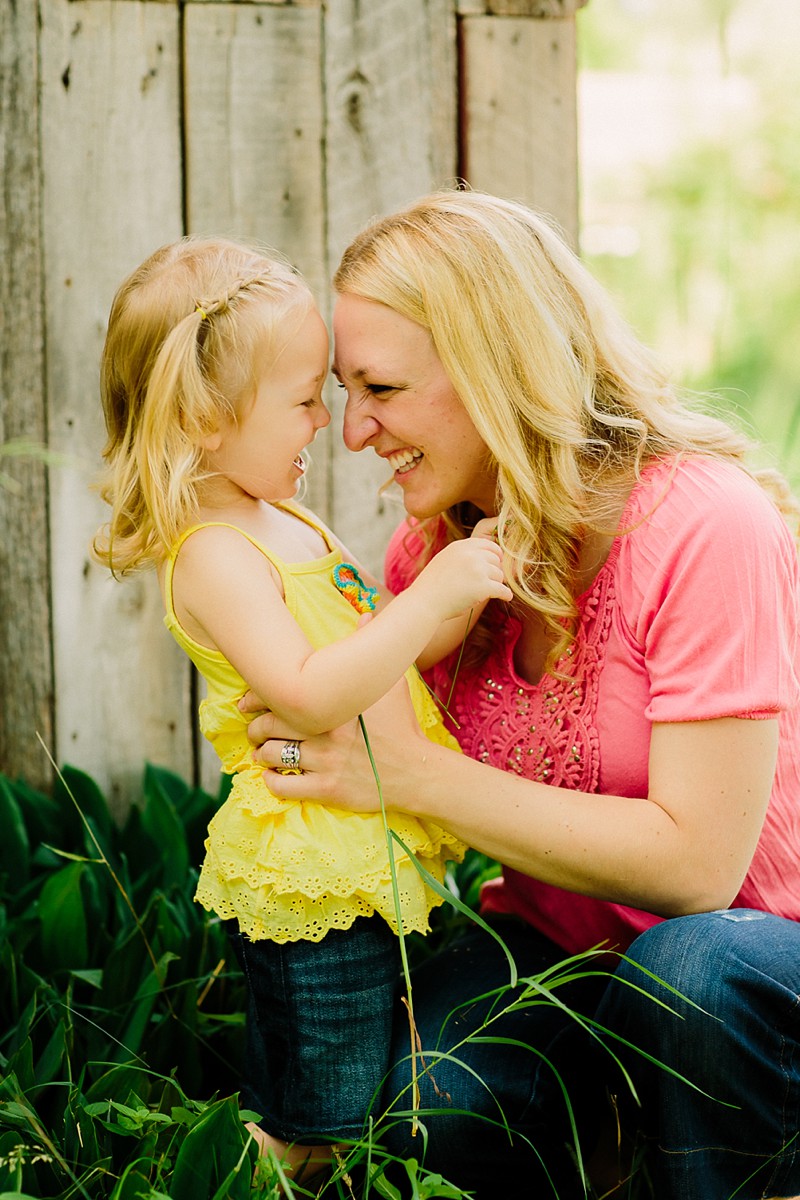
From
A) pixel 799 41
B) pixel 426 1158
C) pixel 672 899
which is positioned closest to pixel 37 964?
pixel 426 1158

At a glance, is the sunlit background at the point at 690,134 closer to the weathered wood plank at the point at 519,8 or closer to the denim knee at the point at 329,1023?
the weathered wood plank at the point at 519,8

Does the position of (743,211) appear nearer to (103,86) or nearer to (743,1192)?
(103,86)

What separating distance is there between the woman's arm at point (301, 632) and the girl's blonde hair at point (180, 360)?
0.10 metres

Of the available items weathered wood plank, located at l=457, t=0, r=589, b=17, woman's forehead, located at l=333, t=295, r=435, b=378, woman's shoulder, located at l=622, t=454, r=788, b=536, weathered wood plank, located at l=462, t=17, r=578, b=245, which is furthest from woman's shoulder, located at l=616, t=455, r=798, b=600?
weathered wood plank, located at l=457, t=0, r=589, b=17

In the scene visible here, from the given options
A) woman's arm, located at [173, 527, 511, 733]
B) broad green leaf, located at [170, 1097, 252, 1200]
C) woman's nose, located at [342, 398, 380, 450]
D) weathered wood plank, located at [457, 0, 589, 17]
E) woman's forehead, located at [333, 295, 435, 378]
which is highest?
weathered wood plank, located at [457, 0, 589, 17]

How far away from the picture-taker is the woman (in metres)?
1.56

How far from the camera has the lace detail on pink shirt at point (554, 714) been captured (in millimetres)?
1768

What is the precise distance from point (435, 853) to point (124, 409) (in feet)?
2.62

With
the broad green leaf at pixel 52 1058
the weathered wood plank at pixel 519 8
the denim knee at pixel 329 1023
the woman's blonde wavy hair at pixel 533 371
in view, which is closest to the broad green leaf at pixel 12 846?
the broad green leaf at pixel 52 1058

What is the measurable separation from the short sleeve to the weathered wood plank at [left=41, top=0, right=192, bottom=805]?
135 centimetres

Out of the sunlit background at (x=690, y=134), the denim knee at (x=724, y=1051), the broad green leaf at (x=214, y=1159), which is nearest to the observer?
the broad green leaf at (x=214, y=1159)

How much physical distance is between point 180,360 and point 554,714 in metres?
0.73

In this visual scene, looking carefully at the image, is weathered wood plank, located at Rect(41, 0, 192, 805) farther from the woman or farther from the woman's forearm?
the woman's forearm

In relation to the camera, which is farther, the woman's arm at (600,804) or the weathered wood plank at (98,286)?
the weathered wood plank at (98,286)
